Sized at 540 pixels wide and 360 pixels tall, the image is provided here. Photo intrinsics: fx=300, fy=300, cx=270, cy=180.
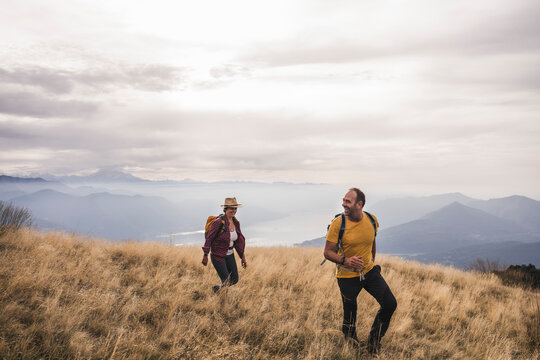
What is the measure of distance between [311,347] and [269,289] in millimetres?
2753

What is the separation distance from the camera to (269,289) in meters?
7.47

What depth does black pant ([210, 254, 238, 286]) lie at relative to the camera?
6109 millimetres

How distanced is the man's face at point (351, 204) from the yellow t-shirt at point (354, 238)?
0.55 ft

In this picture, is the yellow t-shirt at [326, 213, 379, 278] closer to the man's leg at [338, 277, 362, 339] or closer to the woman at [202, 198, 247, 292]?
the man's leg at [338, 277, 362, 339]

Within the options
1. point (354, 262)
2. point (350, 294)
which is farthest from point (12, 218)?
point (354, 262)

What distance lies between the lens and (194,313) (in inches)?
215

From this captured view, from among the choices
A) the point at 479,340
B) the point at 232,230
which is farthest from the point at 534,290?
the point at 232,230

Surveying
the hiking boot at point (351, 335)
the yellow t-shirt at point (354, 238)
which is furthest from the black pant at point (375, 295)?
the hiking boot at point (351, 335)

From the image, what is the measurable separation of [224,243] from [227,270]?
2.31ft

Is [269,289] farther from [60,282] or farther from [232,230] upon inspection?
[60,282]

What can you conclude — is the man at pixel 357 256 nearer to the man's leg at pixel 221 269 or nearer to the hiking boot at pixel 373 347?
the hiking boot at pixel 373 347

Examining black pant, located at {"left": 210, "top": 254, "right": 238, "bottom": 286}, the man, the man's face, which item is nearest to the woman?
black pant, located at {"left": 210, "top": 254, "right": 238, "bottom": 286}

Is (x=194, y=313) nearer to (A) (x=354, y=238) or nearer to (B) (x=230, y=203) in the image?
(B) (x=230, y=203)

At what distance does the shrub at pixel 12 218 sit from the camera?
29.2 feet
